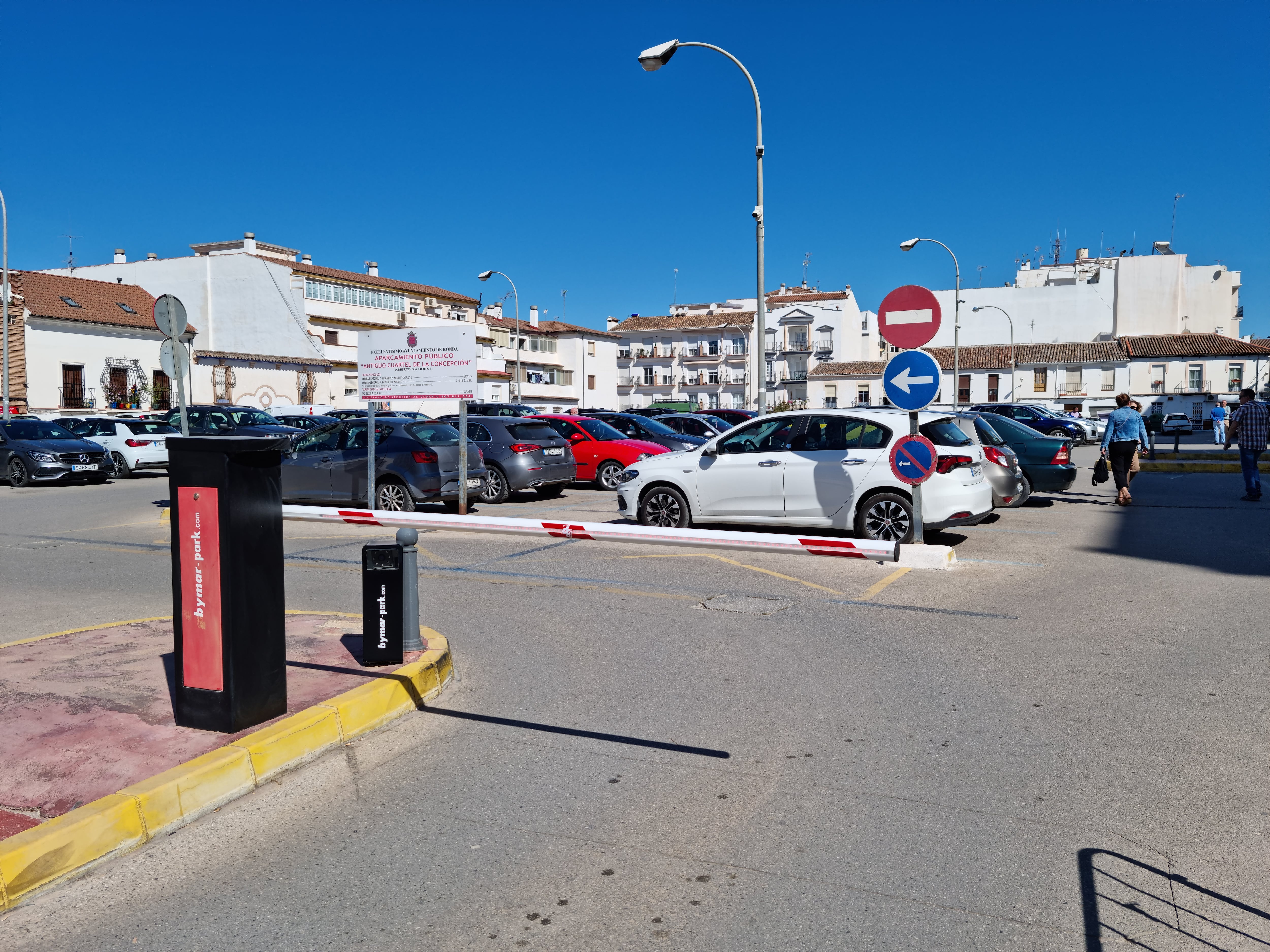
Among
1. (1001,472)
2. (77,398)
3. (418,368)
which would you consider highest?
(77,398)

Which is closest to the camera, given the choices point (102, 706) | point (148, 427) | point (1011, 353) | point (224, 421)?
point (102, 706)

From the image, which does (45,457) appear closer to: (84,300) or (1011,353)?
(84,300)

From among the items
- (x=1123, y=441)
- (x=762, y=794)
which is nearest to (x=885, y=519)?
(x=1123, y=441)

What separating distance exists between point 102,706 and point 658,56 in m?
15.4

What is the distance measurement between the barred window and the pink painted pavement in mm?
55927

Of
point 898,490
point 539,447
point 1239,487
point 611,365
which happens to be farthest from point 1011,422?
point 611,365

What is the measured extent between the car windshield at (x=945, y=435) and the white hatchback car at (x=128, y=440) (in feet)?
62.7

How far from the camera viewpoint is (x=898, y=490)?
35.7 ft

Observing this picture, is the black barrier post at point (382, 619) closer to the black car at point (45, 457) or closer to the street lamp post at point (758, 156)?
the street lamp post at point (758, 156)

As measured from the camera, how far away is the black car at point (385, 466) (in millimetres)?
14781

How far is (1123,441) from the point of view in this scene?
1551 cm

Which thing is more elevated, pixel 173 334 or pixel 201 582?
pixel 173 334

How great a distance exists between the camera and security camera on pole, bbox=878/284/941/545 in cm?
995

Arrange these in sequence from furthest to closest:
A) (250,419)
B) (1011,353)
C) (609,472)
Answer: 1. (1011,353)
2. (250,419)
3. (609,472)
